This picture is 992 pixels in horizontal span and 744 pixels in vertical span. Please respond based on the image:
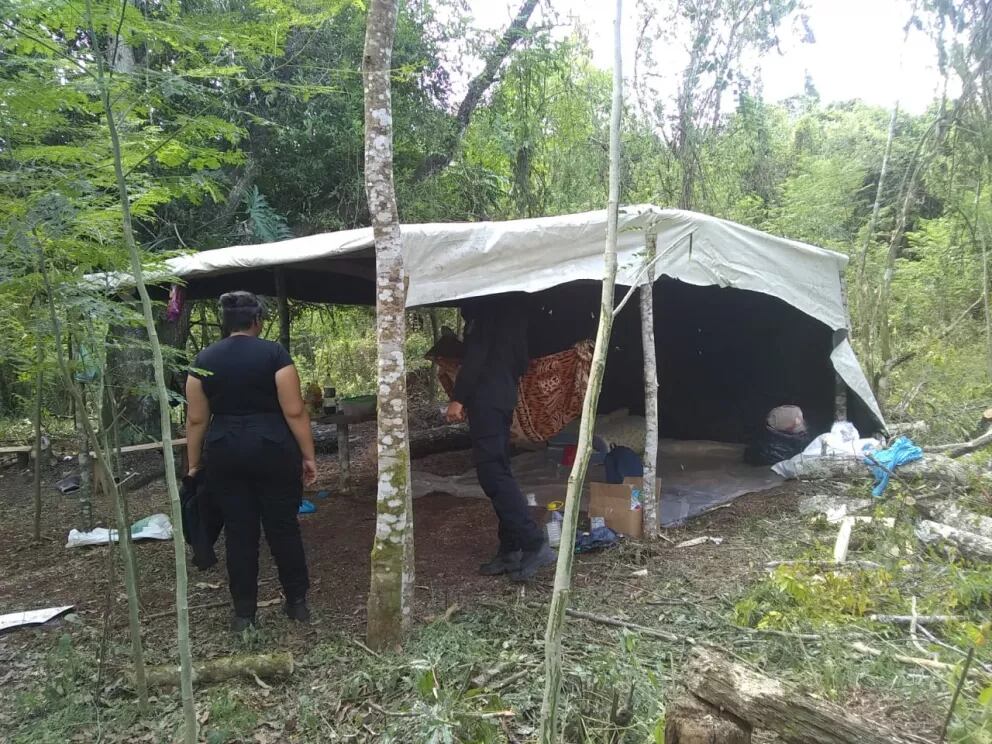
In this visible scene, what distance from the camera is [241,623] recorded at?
3.11 metres

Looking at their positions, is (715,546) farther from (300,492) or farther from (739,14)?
(739,14)

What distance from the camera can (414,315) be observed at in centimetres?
1038

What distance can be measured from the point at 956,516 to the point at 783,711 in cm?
301

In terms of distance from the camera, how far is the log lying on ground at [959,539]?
3441 mm

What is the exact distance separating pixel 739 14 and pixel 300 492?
7186mm

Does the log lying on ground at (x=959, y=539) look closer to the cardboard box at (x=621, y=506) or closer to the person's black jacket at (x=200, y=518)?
the cardboard box at (x=621, y=506)

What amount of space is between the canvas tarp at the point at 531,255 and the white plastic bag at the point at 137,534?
182 cm

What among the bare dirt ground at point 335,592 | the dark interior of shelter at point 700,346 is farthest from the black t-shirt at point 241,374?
the dark interior of shelter at point 700,346

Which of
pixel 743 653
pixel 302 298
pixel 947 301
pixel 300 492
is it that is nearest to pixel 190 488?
pixel 300 492

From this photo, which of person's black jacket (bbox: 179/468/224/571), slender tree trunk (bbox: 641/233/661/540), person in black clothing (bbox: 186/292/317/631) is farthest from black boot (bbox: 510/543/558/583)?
person's black jacket (bbox: 179/468/224/571)

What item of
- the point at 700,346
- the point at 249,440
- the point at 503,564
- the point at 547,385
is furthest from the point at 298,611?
the point at 700,346

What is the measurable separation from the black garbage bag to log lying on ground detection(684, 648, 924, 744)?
14.8 feet

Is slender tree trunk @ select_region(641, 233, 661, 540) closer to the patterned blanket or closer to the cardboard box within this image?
the cardboard box

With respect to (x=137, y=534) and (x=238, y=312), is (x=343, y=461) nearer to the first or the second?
(x=137, y=534)
